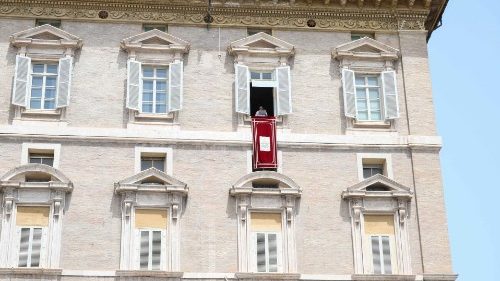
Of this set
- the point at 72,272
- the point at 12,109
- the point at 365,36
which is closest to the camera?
the point at 72,272

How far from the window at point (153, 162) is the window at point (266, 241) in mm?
4066

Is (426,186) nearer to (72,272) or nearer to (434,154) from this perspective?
(434,154)

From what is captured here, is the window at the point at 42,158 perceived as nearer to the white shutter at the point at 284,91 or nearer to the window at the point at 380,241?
the white shutter at the point at 284,91

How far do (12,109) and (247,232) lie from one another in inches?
403

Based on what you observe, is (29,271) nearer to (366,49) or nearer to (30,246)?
(30,246)

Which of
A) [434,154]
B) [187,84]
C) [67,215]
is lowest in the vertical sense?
[67,215]

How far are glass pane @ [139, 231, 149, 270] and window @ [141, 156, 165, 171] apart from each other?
113 inches

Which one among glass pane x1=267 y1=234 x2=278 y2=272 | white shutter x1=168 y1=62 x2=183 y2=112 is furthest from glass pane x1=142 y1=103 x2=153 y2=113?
glass pane x1=267 y1=234 x2=278 y2=272

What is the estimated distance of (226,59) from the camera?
39.2 meters

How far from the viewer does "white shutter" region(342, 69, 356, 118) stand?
3841 centimetres

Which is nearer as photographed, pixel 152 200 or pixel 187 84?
pixel 152 200

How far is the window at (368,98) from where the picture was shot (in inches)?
1531

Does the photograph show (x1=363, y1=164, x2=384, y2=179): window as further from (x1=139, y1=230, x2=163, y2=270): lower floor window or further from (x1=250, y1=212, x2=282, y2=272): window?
(x1=139, y1=230, x2=163, y2=270): lower floor window

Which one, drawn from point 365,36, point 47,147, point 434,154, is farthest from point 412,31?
point 47,147
